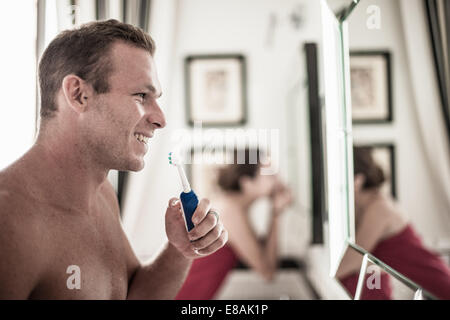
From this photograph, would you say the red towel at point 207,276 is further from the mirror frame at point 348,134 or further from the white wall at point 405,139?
the white wall at point 405,139

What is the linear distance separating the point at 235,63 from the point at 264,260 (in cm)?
44

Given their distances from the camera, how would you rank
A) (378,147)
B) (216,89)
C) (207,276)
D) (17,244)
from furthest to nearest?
(207,276)
(216,89)
(378,147)
(17,244)

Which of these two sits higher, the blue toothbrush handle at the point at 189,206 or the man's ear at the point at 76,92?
the man's ear at the point at 76,92

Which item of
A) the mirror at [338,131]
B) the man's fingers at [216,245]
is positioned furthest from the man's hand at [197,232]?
the mirror at [338,131]

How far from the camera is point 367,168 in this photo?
1.53ft

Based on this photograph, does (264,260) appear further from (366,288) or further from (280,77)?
(280,77)

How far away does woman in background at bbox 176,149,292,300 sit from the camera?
0.65 metres

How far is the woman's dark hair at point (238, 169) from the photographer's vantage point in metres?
0.55

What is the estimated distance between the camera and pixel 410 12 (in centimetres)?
38

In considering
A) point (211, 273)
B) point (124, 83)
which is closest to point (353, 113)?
point (124, 83)

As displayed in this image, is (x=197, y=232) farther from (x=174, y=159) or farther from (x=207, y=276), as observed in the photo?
(x=207, y=276)

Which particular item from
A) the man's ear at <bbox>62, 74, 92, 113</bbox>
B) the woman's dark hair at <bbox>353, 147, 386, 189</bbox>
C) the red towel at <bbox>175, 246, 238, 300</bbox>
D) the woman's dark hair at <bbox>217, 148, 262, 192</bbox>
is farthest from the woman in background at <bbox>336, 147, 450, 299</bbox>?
the man's ear at <bbox>62, 74, 92, 113</bbox>

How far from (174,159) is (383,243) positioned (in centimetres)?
31

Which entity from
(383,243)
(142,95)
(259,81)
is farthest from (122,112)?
(383,243)
